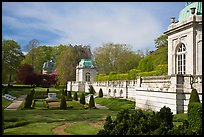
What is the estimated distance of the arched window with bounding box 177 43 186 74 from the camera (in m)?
18.5

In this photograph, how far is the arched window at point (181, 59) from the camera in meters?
18.5

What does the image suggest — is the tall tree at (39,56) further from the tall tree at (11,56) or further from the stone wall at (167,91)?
the stone wall at (167,91)

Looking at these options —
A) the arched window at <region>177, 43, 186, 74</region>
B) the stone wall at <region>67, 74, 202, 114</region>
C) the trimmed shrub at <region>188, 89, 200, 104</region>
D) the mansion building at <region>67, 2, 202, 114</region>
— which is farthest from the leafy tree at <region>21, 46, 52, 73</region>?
the trimmed shrub at <region>188, 89, 200, 104</region>

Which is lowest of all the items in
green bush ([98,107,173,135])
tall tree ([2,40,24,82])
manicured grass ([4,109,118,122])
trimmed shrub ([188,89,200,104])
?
manicured grass ([4,109,118,122])

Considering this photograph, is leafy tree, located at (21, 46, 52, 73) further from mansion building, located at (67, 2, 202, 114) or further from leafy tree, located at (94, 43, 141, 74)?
mansion building, located at (67, 2, 202, 114)

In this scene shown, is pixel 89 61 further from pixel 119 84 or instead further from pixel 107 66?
pixel 119 84

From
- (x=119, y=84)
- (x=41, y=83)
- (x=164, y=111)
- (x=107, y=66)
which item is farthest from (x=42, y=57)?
(x=164, y=111)

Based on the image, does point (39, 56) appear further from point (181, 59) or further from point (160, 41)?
point (181, 59)

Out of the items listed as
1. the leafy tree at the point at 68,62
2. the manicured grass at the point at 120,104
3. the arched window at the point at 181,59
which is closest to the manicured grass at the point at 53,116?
the arched window at the point at 181,59

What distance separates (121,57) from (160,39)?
12.9 m

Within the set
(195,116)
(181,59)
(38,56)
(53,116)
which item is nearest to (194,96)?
(195,116)

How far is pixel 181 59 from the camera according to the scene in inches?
745

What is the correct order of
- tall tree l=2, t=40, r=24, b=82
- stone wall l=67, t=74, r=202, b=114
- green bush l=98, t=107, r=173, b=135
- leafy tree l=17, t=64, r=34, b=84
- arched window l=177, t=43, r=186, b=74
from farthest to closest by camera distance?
1. leafy tree l=17, t=64, r=34, b=84
2. tall tree l=2, t=40, r=24, b=82
3. arched window l=177, t=43, r=186, b=74
4. stone wall l=67, t=74, r=202, b=114
5. green bush l=98, t=107, r=173, b=135

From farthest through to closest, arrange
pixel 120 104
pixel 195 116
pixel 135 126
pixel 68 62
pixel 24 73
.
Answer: pixel 68 62, pixel 24 73, pixel 120 104, pixel 195 116, pixel 135 126
